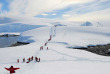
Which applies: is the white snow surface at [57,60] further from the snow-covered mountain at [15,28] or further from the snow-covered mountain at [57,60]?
the snow-covered mountain at [15,28]

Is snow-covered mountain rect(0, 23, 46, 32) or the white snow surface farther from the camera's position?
snow-covered mountain rect(0, 23, 46, 32)

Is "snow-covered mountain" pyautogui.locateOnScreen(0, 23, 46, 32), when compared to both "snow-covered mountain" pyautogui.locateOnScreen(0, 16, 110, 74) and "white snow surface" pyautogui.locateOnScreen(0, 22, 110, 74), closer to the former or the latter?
"snow-covered mountain" pyautogui.locateOnScreen(0, 16, 110, 74)

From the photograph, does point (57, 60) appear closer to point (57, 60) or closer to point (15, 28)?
point (57, 60)

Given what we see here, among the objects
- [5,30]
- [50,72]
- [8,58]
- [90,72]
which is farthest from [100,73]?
[5,30]

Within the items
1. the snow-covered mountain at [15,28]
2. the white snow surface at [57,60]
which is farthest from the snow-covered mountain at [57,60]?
the snow-covered mountain at [15,28]

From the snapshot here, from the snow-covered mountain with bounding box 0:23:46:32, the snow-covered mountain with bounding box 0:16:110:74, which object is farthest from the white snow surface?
the snow-covered mountain with bounding box 0:23:46:32

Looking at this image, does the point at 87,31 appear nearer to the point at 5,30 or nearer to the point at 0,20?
the point at 5,30

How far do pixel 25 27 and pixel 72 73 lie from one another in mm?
107611

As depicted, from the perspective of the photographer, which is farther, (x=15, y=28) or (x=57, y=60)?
(x=15, y=28)

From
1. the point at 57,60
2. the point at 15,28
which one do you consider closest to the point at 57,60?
the point at 57,60

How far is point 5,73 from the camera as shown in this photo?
8984mm

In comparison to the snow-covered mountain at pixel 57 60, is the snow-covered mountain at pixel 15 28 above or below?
above

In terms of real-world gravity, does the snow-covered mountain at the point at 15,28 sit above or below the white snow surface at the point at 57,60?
above

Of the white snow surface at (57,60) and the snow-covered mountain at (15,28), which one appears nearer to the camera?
the white snow surface at (57,60)
